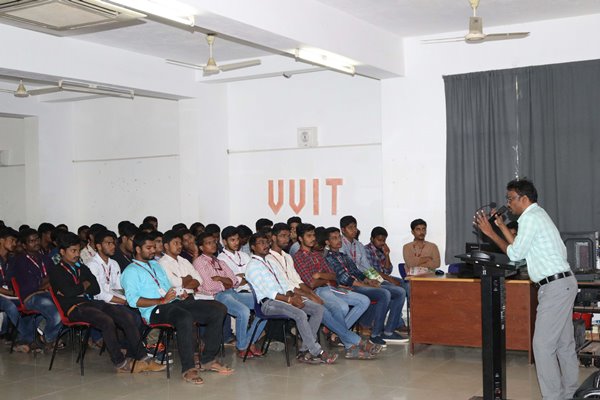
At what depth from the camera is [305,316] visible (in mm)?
7070

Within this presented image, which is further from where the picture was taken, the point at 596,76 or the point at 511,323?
the point at 596,76

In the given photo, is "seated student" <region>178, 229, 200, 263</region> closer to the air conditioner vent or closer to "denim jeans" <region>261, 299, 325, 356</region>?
"denim jeans" <region>261, 299, 325, 356</region>

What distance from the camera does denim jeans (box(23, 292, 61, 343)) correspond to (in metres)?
7.64

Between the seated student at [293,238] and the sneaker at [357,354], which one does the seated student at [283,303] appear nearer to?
the sneaker at [357,354]

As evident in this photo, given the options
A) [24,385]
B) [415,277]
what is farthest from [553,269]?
[24,385]

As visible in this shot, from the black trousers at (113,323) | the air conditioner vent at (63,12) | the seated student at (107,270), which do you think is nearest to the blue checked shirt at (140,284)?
the black trousers at (113,323)

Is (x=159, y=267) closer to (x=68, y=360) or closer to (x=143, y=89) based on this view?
(x=68, y=360)

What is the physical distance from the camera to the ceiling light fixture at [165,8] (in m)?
5.84

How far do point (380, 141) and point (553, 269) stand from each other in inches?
190

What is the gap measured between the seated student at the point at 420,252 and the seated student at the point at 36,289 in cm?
390

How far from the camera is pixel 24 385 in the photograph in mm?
6613

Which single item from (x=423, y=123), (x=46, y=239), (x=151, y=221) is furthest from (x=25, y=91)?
(x=423, y=123)

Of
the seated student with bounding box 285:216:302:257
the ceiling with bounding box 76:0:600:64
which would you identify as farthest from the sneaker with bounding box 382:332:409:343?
the ceiling with bounding box 76:0:600:64

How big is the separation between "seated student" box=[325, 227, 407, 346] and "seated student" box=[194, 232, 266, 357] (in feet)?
3.29
